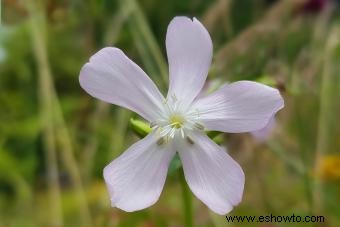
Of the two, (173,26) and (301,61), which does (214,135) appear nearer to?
(173,26)

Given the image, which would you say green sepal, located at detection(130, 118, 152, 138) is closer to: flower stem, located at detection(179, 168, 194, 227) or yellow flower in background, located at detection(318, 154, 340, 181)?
flower stem, located at detection(179, 168, 194, 227)

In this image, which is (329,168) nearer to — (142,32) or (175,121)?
(142,32)

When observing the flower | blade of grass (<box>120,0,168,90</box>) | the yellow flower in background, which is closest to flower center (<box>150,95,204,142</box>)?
the flower

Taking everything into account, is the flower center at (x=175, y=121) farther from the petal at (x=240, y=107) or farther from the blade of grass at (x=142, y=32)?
the blade of grass at (x=142, y=32)

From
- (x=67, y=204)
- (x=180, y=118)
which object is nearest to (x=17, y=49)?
(x=67, y=204)

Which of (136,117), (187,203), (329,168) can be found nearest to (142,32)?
(329,168)

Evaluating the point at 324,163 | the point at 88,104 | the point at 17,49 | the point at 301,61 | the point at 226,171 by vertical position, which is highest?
the point at 17,49
